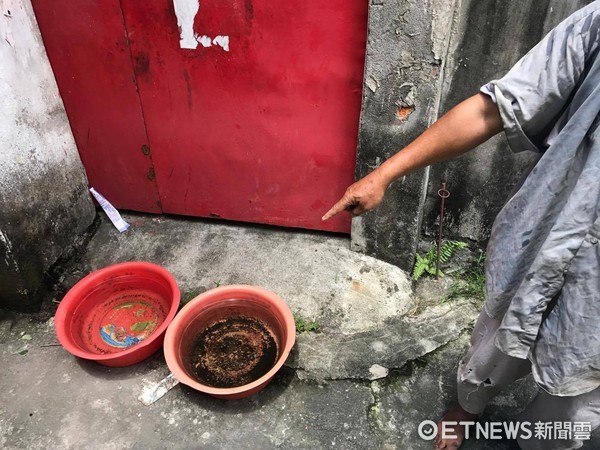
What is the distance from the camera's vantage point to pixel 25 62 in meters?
2.72

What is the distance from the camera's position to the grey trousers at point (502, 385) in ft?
5.39

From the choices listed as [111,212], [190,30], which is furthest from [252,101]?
[111,212]

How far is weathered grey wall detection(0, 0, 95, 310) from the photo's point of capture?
8.53 ft

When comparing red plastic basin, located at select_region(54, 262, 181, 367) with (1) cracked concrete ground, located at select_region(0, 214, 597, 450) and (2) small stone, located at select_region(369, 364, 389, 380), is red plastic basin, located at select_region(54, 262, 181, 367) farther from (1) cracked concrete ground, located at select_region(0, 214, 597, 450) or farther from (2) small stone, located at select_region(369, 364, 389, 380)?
(2) small stone, located at select_region(369, 364, 389, 380)

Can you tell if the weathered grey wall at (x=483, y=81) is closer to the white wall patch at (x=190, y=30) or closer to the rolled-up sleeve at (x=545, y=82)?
the rolled-up sleeve at (x=545, y=82)

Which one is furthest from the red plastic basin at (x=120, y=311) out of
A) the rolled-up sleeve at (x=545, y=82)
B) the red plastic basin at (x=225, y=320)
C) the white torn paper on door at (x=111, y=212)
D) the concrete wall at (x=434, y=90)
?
the rolled-up sleeve at (x=545, y=82)

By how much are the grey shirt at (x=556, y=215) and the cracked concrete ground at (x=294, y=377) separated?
1.01 m

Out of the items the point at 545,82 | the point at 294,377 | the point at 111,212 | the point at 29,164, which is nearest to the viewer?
the point at 545,82

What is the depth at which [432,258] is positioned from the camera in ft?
10.3

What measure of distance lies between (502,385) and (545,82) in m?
1.29

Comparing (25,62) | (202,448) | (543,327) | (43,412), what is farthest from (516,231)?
(25,62)

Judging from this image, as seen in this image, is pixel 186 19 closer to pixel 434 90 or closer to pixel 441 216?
pixel 434 90

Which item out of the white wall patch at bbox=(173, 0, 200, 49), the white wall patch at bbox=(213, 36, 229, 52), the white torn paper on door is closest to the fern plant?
the white wall patch at bbox=(213, 36, 229, 52)

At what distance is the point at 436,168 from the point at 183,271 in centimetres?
187
